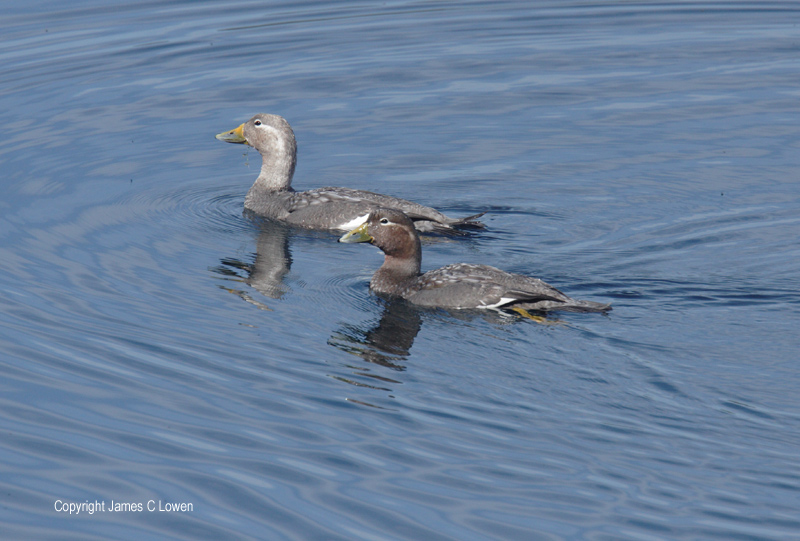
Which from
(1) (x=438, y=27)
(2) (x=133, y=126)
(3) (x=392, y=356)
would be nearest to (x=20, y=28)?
(2) (x=133, y=126)

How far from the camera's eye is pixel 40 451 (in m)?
7.61

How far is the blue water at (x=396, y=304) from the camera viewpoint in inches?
278

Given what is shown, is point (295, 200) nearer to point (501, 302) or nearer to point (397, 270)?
point (397, 270)

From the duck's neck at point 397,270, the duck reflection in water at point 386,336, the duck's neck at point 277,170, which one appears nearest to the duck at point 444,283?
the duck's neck at point 397,270

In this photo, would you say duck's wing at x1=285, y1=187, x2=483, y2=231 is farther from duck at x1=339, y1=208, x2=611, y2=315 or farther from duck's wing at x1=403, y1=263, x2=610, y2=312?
duck's wing at x1=403, y1=263, x2=610, y2=312

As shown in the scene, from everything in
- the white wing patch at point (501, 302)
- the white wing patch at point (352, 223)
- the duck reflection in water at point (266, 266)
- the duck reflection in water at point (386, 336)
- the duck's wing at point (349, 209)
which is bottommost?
the duck reflection in water at point (386, 336)

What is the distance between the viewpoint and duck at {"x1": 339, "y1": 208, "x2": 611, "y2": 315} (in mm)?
10227

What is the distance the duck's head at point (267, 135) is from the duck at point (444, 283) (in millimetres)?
3529

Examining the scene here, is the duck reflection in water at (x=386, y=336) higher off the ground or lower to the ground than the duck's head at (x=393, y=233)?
lower

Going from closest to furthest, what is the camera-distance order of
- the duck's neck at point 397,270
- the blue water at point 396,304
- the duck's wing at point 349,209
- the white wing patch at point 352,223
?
the blue water at point 396,304 → the duck's neck at point 397,270 → the duck's wing at point 349,209 → the white wing patch at point 352,223

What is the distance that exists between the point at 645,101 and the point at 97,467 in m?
12.5

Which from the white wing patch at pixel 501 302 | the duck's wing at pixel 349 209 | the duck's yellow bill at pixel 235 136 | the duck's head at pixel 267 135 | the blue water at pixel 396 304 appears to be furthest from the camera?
the duck's yellow bill at pixel 235 136

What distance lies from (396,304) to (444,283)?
0.61 meters

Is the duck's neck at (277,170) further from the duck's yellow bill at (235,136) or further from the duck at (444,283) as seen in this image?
the duck at (444,283)
